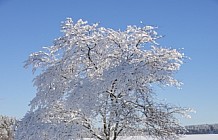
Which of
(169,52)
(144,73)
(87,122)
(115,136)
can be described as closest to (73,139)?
(87,122)

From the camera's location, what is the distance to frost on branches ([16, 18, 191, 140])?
13906 millimetres

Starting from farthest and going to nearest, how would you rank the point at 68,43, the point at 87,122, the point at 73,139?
the point at 68,43 < the point at 87,122 < the point at 73,139

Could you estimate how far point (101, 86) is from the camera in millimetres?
13945

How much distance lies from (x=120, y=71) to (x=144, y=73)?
0.86m

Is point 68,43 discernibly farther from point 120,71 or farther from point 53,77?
point 120,71

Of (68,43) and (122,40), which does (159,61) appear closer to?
(122,40)

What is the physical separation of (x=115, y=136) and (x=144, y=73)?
114 inches

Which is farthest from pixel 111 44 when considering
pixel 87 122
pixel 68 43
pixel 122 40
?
pixel 87 122

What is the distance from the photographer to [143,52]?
15055 mm

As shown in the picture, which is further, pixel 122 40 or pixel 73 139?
pixel 122 40

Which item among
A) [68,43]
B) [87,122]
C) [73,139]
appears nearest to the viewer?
[73,139]

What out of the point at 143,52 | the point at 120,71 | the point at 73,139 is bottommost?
the point at 73,139

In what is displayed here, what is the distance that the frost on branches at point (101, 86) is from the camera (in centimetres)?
1391

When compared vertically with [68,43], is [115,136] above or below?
below
